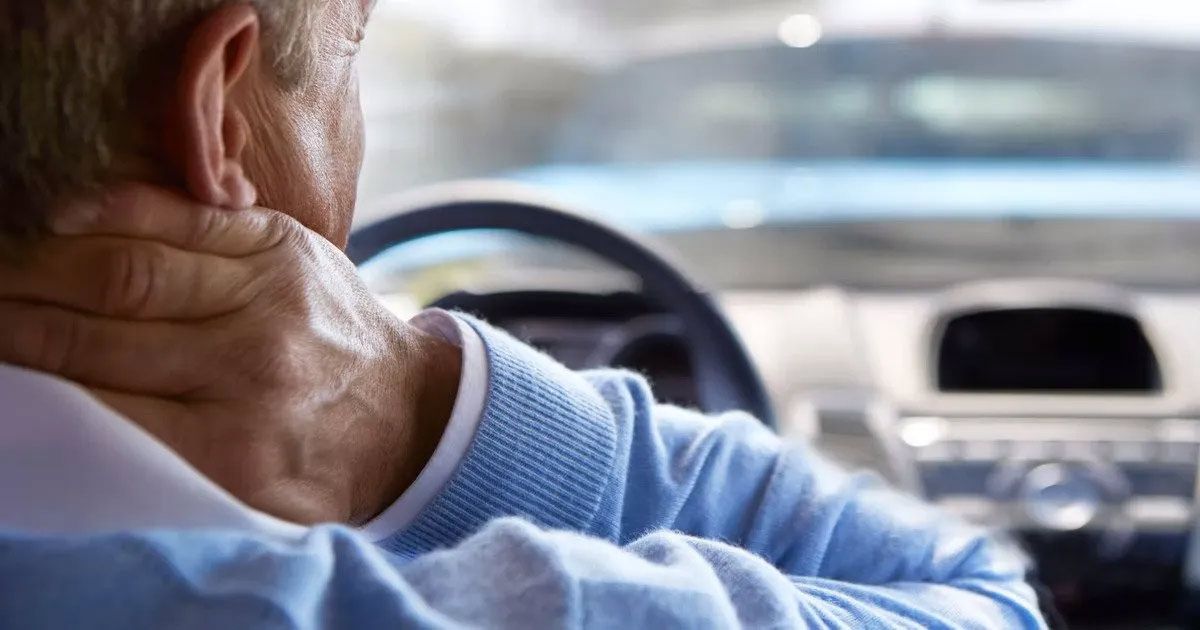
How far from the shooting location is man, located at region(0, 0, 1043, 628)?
53 centimetres

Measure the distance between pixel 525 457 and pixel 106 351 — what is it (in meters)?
0.20

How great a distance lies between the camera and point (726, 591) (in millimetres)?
587

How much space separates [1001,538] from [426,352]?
4.22 feet

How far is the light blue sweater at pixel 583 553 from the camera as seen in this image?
516 mm

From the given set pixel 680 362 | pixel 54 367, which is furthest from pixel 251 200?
pixel 680 362

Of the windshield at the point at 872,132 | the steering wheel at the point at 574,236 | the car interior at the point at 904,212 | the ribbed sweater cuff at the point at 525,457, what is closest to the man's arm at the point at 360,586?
the ribbed sweater cuff at the point at 525,457

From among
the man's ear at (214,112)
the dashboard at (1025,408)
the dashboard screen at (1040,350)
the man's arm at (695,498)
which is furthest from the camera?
the dashboard screen at (1040,350)

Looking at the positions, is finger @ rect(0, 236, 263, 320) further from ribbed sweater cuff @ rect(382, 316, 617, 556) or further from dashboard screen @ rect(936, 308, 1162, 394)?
dashboard screen @ rect(936, 308, 1162, 394)

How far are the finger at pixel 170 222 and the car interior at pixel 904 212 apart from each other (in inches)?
39.4

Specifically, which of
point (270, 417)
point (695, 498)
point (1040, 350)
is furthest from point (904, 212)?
point (270, 417)

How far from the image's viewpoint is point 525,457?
73 centimetres

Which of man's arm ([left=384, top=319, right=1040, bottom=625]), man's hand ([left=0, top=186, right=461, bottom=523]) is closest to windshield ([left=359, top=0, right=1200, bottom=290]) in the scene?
man's arm ([left=384, top=319, right=1040, bottom=625])

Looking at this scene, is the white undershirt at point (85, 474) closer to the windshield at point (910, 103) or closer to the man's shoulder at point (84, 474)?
the man's shoulder at point (84, 474)

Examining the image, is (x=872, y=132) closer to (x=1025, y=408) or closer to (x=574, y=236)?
(x=1025, y=408)
